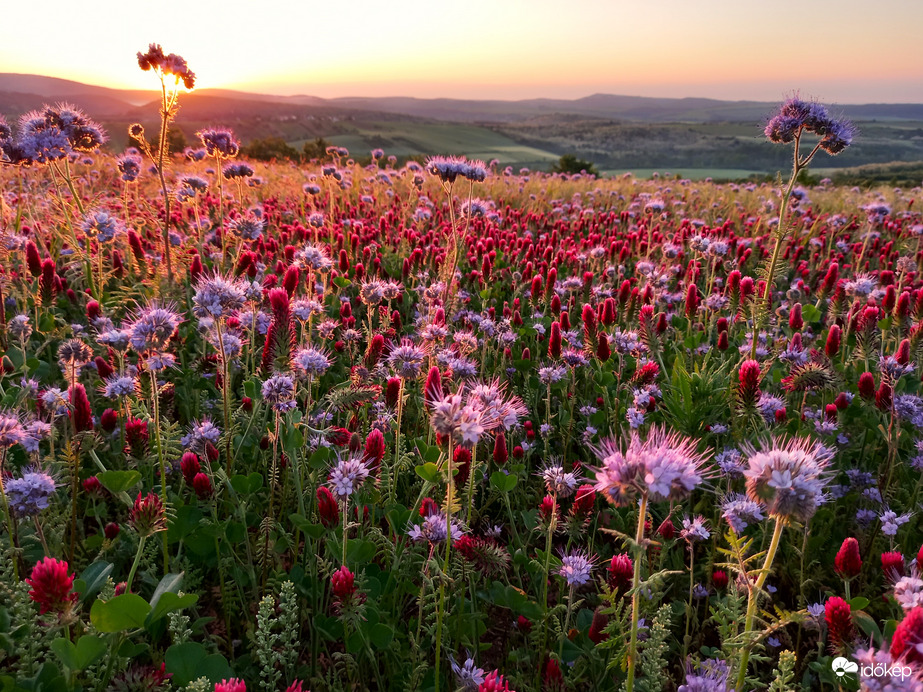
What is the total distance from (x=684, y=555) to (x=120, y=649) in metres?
2.62

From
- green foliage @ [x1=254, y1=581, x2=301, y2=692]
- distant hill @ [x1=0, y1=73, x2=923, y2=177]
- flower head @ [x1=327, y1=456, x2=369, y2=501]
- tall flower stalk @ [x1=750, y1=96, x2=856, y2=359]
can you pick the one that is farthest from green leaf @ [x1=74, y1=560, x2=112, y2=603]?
distant hill @ [x1=0, y1=73, x2=923, y2=177]

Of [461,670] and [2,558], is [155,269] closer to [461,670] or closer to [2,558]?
[2,558]

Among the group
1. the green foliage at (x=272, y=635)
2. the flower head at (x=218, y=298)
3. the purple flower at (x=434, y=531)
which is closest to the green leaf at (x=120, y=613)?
the green foliage at (x=272, y=635)

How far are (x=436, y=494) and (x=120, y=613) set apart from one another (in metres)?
1.67

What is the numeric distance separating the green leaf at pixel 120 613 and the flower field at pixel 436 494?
12 millimetres

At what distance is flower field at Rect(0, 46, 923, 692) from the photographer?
1.66 metres

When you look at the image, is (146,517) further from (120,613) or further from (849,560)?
(849,560)

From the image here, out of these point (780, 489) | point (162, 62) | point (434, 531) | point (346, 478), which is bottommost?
point (434, 531)

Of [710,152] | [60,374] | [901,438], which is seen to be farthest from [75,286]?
[710,152]

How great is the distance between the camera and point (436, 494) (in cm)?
296

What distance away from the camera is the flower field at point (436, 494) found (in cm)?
→ 166

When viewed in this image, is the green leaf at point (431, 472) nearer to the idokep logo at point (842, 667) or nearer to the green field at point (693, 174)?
the idokep logo at point (842, 667)

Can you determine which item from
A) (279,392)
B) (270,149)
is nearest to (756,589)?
(279,392)

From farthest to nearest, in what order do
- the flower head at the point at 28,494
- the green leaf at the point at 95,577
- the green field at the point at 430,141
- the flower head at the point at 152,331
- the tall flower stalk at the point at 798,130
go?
the green field at the point at 430,141 → the tall flower stalk at the point at 798,130 → the flower head at the point at 152,331 → the flower head at the point at 28,494 → the green leaf at the point at 95,577
